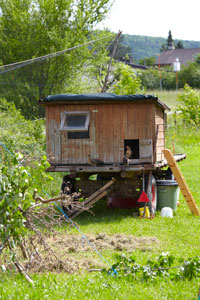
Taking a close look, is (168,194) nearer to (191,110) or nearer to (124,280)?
(124,280)

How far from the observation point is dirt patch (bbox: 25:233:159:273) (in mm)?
5695

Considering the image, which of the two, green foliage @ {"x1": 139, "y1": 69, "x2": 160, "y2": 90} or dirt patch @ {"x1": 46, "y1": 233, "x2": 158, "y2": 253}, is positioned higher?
green foliage @ {"x1": 139, "y1": 69, "x2": 160, "y2": 90}

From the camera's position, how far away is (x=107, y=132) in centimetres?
943

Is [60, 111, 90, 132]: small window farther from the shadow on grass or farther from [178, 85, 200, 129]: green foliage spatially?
[178, 85, 200, 129]: green foliage

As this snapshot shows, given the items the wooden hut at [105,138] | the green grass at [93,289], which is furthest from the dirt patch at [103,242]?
the wooden hut at [105,138]

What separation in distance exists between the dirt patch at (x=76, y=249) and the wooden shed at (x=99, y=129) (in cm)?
215

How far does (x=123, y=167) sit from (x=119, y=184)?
0.75 meters

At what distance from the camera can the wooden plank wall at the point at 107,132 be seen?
366 inches

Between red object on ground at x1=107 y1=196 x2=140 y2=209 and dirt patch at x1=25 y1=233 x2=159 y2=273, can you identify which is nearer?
dirt patch at x1=25 y1=233 x2=159 y2=273

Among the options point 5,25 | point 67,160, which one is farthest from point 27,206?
point 5,25

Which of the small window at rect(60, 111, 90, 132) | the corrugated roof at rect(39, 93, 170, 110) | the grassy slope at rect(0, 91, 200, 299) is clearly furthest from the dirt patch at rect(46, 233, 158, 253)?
the corrugated roof at rect(39, 93, 170, 110)

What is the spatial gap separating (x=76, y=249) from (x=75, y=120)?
355 cm

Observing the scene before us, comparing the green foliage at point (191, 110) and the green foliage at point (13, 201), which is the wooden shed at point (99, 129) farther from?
the green foliage at point (191, 110)

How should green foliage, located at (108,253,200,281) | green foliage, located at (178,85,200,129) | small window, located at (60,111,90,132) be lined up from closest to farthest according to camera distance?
green foliage, located at (108,253,200,281) → small window, located at (60,111,90,132) → green foliage, located at (178,85,200,129)
